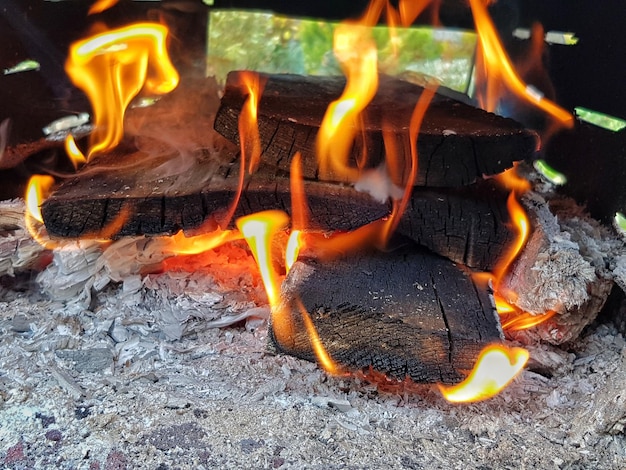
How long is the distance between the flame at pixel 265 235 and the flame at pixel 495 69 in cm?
103

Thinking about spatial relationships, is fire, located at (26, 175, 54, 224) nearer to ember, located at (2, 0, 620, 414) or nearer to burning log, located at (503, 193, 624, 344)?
ember, located at (2, 0, 620, 414)

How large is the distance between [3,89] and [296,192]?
107cm

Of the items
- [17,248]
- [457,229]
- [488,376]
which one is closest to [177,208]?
[17,248]

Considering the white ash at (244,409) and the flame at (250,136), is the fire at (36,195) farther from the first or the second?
the flame at (250,136)

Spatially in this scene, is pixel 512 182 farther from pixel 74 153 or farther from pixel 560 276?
pixel 74 153

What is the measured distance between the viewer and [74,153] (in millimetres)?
1770

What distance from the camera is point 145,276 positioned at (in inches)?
62.2

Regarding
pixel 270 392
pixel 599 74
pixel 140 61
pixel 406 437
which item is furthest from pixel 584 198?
pixel 140 61

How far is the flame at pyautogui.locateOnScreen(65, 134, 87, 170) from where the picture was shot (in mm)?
1770

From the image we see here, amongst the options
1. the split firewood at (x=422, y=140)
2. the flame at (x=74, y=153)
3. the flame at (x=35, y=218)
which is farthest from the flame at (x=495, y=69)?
the flame at (x=35, y=218)

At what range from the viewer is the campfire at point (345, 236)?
1.19 meters

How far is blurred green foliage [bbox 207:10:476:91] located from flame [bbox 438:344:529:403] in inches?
53.7

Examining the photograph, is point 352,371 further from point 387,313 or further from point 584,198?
point 584,198

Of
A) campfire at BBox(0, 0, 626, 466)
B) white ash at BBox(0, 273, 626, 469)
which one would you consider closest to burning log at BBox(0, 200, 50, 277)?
campfire at BBox(0, 0, 626, 466)
